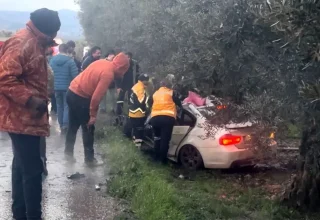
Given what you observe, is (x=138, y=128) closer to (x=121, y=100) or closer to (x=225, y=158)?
(x=225, y=158)

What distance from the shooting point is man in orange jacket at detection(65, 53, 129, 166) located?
351 inches

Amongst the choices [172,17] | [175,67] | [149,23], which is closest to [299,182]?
[175,67]

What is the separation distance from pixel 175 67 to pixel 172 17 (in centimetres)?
203

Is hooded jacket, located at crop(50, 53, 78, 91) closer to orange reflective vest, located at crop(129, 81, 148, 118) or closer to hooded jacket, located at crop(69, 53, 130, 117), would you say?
orange reflective vest, located at crop(129, 81, 148, 118)

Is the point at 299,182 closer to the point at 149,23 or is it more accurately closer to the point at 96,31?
the point at 149,23

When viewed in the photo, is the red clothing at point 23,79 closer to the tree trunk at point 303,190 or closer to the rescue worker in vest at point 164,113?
the tree trunk at point 303,190

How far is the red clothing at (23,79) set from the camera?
532 centimetres

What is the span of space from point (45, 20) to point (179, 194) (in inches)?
123

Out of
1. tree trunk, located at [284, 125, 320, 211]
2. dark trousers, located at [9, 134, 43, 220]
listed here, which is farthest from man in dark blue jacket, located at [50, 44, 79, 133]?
dark trousers, located at [9, 134, 43, 220]

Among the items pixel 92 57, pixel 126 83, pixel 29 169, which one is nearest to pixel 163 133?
Answer: pixel 29 169

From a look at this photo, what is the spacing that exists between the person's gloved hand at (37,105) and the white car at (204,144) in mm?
4190

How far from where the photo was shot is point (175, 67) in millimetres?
8234

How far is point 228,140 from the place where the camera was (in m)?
9.85

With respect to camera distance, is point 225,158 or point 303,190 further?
point 225,158
